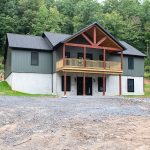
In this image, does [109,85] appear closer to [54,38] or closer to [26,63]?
[54,38]

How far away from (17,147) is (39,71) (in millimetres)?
23186

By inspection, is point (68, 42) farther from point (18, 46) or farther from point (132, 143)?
point (132, 143)

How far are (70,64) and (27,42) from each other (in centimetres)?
574

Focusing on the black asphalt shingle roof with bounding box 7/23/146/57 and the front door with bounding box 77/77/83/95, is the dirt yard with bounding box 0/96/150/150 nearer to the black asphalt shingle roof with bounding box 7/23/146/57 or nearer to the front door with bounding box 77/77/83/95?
the black asphalt shingle roof with bounding box 7/23/146/57

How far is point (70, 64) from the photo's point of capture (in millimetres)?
32062

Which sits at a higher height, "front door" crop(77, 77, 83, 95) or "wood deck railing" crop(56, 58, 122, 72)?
"wood deck railing" crop(56, 58, 122, 72)

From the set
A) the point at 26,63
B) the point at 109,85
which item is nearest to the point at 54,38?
the point at 26,63

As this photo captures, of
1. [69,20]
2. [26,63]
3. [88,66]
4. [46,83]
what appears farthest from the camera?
[69,20]

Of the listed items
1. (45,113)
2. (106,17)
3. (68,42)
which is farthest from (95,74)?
(106,17)

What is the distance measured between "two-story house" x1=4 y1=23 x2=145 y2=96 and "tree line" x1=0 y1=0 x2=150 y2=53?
27618 mm

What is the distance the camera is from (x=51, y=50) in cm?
3447

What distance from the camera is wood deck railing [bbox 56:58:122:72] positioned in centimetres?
3187

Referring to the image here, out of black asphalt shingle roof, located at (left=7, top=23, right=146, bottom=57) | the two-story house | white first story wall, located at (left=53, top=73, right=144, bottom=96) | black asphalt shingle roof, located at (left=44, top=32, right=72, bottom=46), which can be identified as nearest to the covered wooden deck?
the two-story house

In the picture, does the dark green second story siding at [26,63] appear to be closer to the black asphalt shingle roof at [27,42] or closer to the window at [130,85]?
the black asphalt shingle roof at [27,42]
